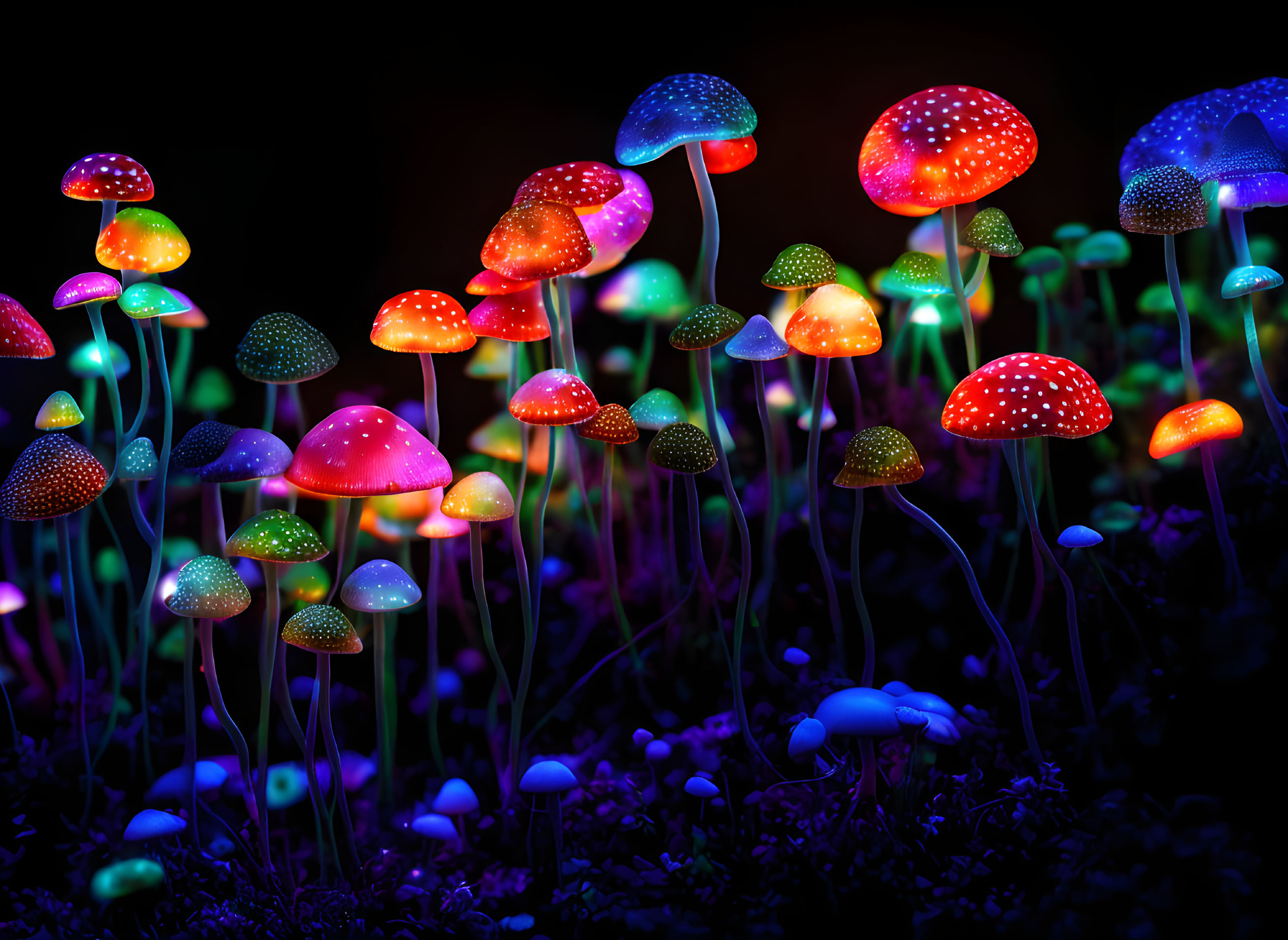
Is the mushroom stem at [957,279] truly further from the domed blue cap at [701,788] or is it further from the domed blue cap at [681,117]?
the domed blue cap at [701,788]

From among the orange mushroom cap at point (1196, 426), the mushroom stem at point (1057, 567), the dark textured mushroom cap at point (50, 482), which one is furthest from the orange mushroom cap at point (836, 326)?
the dark textured mushroom cap at point (50, 482)

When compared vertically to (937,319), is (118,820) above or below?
below

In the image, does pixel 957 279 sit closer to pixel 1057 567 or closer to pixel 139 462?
pixel 1057 567

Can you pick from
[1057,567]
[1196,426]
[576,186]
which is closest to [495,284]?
[576,186]

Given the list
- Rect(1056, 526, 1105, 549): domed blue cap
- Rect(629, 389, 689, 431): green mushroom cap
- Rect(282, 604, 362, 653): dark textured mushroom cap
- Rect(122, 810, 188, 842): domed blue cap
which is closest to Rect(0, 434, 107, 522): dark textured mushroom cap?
Rect(282, 604, 362, 653): dark textured mushroom cap

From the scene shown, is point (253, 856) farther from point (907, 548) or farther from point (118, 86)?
point (118, 86)

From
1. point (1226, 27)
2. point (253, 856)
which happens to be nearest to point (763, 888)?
point (253, 856)

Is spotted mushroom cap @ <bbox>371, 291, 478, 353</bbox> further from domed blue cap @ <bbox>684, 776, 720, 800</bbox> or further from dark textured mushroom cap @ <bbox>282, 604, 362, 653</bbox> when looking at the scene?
domed blue cap @ <bbox>684, 776, 720, 800</bbox>
